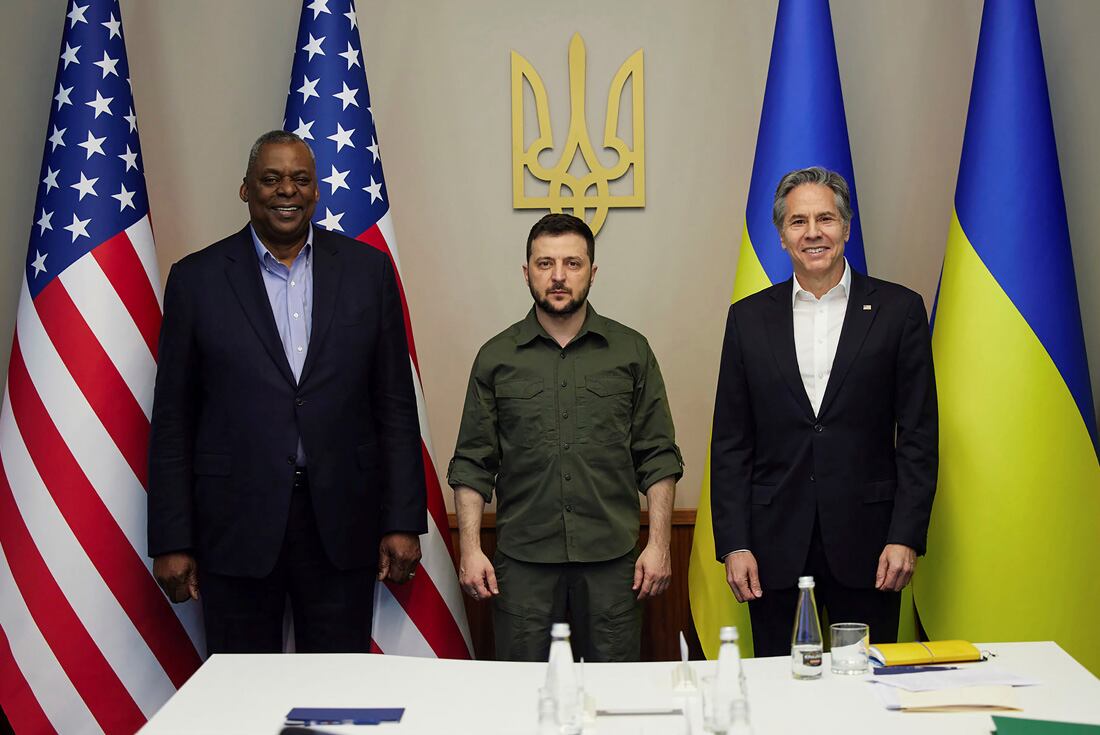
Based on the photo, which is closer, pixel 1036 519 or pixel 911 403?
pixel 911 403

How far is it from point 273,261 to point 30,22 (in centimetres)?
154

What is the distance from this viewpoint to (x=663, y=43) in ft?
12.3

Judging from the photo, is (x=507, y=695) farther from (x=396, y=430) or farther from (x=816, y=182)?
(x=816, y=182)

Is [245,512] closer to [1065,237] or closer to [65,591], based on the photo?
[65,591]

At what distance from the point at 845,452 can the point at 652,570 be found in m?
0.54

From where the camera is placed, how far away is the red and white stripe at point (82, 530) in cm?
302

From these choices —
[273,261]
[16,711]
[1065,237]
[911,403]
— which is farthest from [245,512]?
[1065,237]

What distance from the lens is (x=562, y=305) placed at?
2865mm

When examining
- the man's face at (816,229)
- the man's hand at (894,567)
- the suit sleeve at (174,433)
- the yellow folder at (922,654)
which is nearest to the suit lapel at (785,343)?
the man's face at (816,229)

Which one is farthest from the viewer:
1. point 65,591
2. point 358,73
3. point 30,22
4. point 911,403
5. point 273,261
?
point 30,22

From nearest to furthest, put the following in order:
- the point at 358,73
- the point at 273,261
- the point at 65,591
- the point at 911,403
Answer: the point at 911,403, the point at 273,261, the point at 65,591, the point at 358,73

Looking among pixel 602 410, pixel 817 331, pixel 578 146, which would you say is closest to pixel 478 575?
pixel 602 410

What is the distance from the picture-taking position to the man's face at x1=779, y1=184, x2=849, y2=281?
2684 mm

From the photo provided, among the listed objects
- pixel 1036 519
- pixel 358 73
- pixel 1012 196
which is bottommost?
pixel 1036 519
